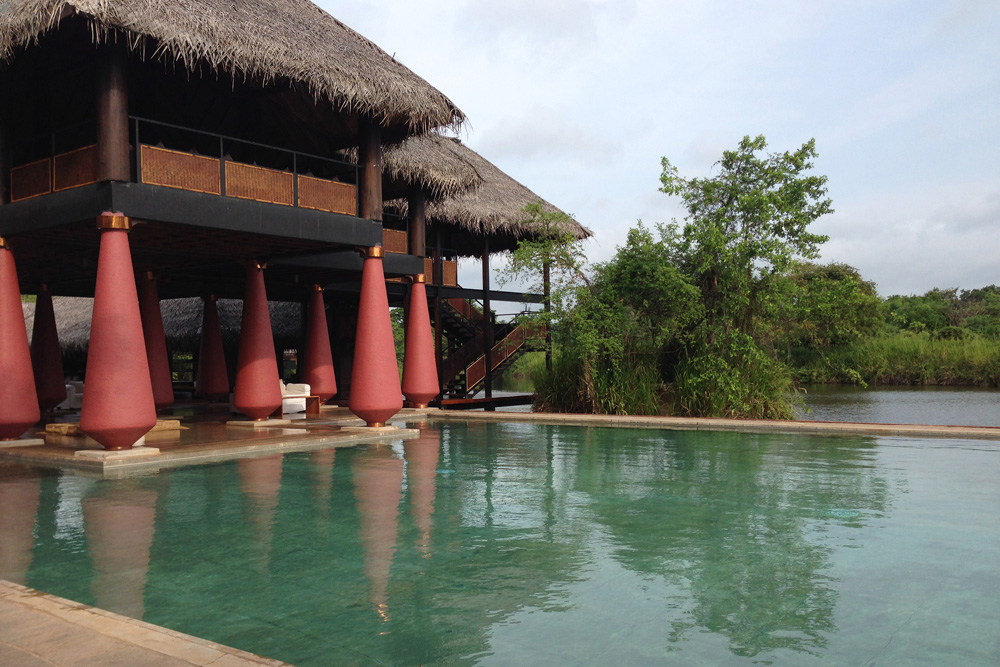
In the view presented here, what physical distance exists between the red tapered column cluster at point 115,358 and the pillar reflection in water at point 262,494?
1.32 meters

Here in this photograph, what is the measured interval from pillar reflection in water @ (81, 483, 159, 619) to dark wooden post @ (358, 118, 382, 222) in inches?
229

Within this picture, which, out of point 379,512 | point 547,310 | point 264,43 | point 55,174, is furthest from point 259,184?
point 547,310

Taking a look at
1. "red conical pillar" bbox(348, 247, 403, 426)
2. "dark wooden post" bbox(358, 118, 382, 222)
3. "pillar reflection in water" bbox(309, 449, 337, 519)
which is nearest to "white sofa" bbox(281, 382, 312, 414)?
"red conical pillar" bbox(348, 247, 403, 426)

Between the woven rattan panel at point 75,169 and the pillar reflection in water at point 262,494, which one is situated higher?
the woven rattan panel at point 75,169

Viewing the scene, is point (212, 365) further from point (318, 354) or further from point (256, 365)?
point (256, 365)

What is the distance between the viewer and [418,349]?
612 inches

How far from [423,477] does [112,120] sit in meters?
5.51

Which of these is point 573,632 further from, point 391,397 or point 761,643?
point 391,397

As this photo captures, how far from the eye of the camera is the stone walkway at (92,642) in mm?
2918

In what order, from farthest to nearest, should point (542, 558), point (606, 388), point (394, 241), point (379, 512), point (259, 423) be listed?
point (394, 241), point (606, 388), point (259, 423), point (379, 512), point (542, 558)

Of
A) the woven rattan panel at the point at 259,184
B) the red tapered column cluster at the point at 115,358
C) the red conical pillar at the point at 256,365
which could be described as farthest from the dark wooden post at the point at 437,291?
the red tapered column cluster at the point at 115,358

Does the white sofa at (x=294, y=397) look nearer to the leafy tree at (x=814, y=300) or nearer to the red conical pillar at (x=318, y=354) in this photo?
the red conical pillar at (x=318, y=354)

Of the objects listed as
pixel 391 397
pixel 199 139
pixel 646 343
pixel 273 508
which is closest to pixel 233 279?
pixel 199 139

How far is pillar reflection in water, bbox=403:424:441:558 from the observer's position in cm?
566
